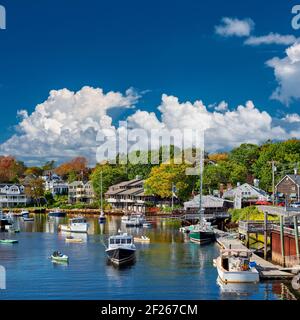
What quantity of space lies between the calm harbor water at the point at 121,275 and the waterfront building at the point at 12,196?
72.6 metres

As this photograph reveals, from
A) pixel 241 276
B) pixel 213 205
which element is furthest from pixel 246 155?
pixel 241 276

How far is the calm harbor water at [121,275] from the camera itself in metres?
30.7

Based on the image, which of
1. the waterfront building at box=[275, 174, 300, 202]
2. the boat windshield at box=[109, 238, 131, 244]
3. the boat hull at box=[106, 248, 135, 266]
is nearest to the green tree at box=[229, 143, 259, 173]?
the waterfront building at box=[275, 174, 300, 202]

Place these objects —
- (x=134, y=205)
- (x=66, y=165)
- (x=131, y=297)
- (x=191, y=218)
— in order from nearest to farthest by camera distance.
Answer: (x=131, y=297)
(x=191, y=218)
(x=134, y=205)
(x=66, y=165)

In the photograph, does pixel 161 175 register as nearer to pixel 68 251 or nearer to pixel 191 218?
pixel 191 218

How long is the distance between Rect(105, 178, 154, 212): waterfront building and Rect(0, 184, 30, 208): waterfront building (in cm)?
2295

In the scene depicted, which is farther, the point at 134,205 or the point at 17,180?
the point at 17,180

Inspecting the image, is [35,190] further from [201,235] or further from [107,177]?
[201,235]

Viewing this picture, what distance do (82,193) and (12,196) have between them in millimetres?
16676

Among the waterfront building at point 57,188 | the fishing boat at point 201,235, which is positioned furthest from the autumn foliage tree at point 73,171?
the fishing boat at point 201,235

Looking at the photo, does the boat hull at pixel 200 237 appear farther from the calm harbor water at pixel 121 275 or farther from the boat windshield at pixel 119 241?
the boat windshield at pixel 119 241

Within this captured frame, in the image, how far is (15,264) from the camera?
138 feet

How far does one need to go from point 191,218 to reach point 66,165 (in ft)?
336
